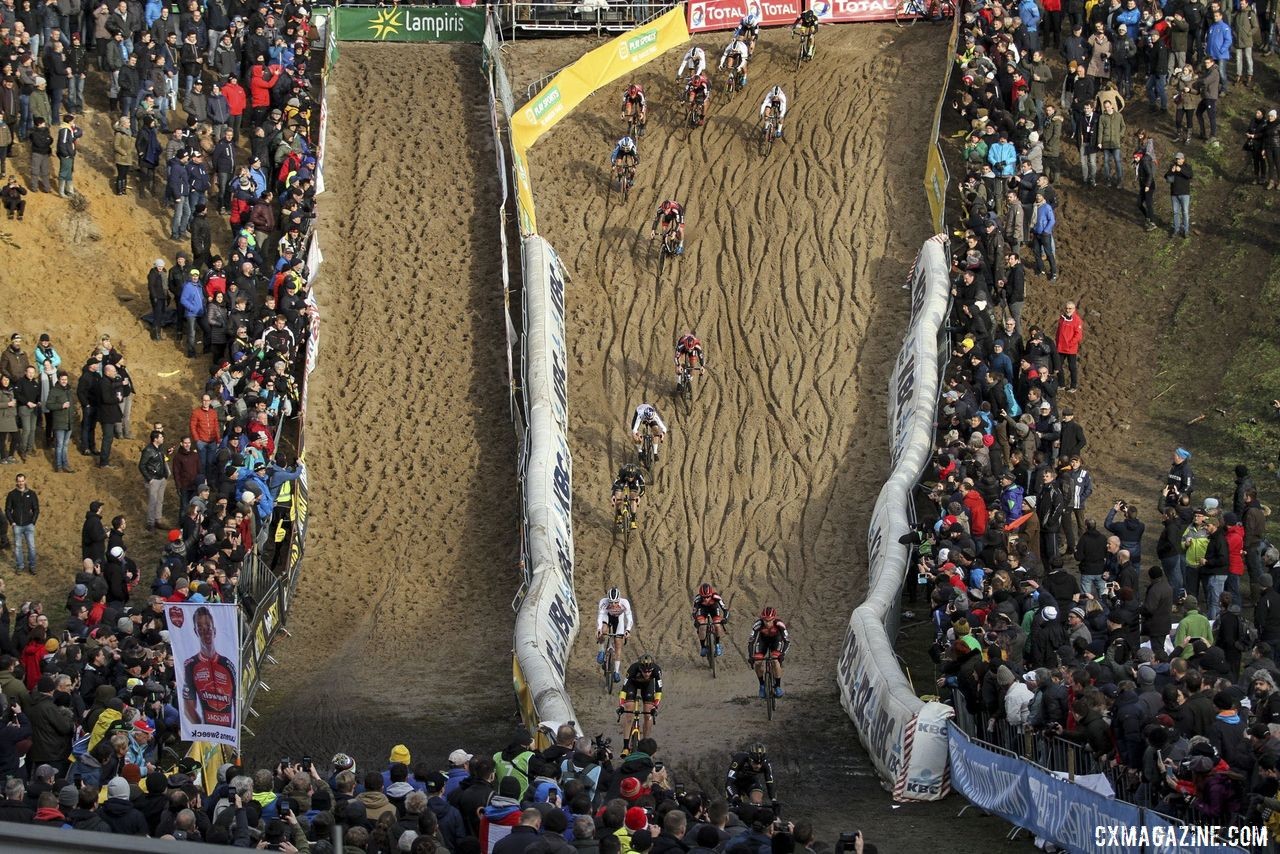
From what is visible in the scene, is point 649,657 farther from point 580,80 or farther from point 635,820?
point 580,80

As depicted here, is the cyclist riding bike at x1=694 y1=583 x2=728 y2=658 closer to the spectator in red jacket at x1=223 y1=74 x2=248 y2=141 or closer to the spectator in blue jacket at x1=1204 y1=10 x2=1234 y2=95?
the spectator in red jacket at x1=223 y1=74 x2=248 y2=141

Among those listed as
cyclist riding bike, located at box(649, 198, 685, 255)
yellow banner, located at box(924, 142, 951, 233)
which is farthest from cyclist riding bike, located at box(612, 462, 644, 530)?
yellow banner, located at box(924, 142, 951, 233)

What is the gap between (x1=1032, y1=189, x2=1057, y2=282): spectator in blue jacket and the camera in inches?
1163

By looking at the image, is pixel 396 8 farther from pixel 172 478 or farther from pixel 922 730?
pixel 922 730

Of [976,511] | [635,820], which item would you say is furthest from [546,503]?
[635,820]

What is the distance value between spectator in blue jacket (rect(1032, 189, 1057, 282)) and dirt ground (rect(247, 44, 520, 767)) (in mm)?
8904

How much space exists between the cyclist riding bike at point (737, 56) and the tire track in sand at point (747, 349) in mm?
692

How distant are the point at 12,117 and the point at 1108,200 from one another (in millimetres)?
18753

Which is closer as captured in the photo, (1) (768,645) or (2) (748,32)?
(1) (768,645)

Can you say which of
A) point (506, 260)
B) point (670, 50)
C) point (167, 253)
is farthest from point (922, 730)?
point (670, 50)

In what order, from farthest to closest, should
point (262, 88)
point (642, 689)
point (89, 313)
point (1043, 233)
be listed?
1. point (262, 88)
2. point (89, 313)
3. point (1043, 233)
4. point (642, 689)

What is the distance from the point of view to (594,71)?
3628 centimetres

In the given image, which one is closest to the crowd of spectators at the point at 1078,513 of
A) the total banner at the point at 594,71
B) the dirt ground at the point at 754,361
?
the dirt ground at the point at 754,361

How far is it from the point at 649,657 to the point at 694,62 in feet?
52.4
